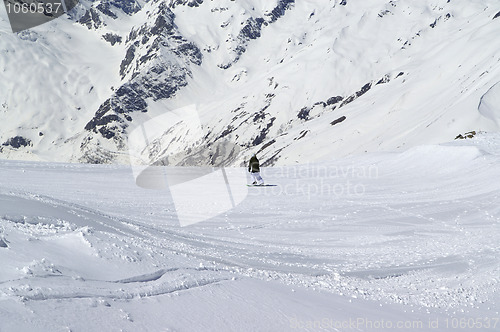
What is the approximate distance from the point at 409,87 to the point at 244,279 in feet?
354

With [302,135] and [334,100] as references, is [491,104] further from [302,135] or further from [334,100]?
[334,100]

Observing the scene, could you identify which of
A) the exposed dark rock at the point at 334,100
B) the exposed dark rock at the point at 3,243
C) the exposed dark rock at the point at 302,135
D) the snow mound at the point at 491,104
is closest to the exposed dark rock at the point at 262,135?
the exposed dark rock at the point at 334,100

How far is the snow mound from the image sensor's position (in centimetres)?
5281

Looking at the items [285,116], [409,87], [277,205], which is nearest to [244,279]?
[277,205]

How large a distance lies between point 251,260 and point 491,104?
187 feet

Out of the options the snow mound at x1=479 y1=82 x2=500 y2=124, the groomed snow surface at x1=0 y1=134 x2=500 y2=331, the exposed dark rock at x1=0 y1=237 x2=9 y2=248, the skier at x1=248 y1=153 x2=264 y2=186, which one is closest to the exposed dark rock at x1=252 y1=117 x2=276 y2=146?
the snow mound at x1=479 y1=82 x2=500 y2=124

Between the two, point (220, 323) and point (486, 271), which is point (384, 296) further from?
point (220, 323)

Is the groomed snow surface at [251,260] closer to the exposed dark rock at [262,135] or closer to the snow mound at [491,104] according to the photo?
the snow mound at [491,104]

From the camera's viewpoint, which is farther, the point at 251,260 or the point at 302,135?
the point at 302,135

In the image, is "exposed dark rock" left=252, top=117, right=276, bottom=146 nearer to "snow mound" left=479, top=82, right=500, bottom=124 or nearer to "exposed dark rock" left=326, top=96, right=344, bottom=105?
"exposed dark rock" left=326, top=96, right=344, bottom=105

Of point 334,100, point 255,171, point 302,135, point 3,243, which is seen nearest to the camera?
point 3,243

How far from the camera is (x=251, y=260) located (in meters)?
8.65

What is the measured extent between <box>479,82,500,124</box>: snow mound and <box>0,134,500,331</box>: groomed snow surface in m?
39.5

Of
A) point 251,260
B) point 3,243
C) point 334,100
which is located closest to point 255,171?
point 251,260
